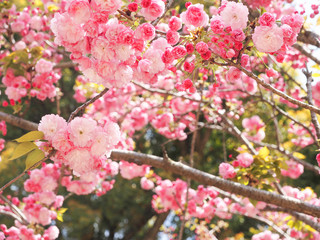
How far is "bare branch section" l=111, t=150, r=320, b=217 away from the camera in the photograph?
1.71 m

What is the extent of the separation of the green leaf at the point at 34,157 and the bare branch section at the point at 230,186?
99 centimetres

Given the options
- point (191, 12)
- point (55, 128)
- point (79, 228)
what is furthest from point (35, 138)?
point (79, 228)

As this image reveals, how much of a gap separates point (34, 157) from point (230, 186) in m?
1.12

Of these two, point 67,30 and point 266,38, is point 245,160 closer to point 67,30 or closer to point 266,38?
point 266,38

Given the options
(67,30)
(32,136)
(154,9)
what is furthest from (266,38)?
(32,136)

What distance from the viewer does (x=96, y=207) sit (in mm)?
7395

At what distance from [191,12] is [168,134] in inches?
109

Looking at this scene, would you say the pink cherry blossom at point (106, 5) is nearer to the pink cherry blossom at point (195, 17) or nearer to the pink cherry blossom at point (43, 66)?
the pink cherry blossom at point (195, 17)

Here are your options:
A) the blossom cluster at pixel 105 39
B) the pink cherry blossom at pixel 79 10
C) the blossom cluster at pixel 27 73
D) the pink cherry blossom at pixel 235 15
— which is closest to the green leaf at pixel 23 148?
the blossom cluster at pixel 105 39

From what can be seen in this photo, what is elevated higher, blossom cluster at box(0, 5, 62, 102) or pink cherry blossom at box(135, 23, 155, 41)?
pink cherry blossom at box(135, 23, 155, 41)

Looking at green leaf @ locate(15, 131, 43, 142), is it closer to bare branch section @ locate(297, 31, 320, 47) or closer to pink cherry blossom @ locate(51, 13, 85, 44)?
pink cherry blossom @ locate(51, 13, 85, 44)

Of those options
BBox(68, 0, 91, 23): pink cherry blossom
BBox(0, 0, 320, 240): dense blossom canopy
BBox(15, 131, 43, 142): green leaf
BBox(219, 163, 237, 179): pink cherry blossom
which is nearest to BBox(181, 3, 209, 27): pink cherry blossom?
BBox(0, 0, 320, 240): dense blossom canopy

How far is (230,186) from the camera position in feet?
6.01

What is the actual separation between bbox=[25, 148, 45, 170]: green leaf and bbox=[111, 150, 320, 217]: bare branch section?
39.0 inches
